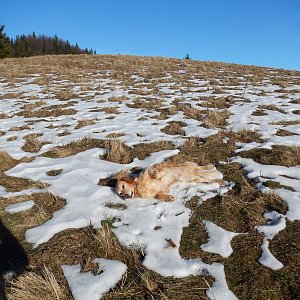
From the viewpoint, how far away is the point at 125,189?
15.4 ft

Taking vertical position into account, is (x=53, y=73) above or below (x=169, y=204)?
above

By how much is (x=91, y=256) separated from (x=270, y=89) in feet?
42.5

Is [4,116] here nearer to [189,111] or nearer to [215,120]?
[189,111]

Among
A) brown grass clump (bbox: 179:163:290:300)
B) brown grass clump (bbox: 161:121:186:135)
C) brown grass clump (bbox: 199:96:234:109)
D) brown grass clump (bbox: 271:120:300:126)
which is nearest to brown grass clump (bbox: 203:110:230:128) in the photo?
brown grass clump (bbox: 161:121:186:135)

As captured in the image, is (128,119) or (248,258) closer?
(248,258)

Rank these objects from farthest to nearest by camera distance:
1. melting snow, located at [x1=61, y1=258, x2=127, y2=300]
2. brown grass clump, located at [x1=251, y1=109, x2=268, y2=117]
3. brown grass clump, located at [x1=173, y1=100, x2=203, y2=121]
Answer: brown grass clump, located at [x1=251, y1=109, x2=268, y2=117] < brown grass clump, located at [x1=173, y1=100, x2=203, y2=121] < melting snow, located at [x1=61, y1=258, x2=127, y2=300]

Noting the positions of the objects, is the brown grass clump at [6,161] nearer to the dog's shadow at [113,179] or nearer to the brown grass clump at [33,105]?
the dog's shadow at [113,179]

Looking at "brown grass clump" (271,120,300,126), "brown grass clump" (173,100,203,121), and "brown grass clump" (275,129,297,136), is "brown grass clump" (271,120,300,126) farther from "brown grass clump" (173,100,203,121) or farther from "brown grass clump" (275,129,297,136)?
"brown grass clump" (173,100,203,121)

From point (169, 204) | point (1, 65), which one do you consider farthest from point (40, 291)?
point (1, 65)

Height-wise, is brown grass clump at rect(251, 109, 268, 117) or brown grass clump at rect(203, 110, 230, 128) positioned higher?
brown grass clump at rect(251, 109, 268, 117)

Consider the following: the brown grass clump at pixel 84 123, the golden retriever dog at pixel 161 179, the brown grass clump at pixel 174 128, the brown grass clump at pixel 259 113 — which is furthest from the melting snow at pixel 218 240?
the brown grass clump at pixel 259 113

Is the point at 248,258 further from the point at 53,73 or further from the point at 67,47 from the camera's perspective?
the point at 67,47

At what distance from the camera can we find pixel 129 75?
19.9 metres

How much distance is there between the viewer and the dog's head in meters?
4.69
